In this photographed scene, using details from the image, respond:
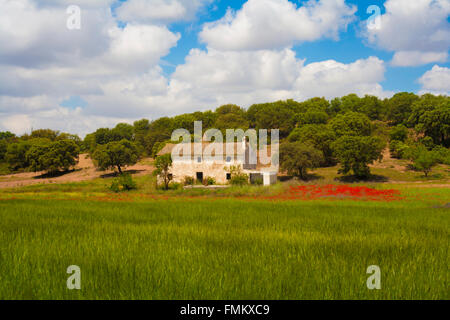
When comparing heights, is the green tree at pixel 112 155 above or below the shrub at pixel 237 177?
above

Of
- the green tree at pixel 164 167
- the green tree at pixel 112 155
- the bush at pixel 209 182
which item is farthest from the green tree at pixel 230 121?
the bush at pixel 209 182

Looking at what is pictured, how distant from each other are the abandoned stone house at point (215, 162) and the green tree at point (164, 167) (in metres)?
0.79

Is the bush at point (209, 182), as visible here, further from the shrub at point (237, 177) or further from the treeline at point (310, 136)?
the treeline at point (310, 136)

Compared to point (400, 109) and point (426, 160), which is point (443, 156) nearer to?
point (426, 160)

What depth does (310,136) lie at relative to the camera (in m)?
66.2

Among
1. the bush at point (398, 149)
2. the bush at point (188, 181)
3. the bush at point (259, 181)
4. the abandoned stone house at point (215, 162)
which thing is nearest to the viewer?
the bush at point (259, 181)

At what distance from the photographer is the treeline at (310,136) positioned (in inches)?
1972

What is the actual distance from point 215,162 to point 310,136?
3044 centimetres

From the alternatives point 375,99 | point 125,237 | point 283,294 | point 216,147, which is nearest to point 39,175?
point 216,147

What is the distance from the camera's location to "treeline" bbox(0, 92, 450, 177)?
5009 cm

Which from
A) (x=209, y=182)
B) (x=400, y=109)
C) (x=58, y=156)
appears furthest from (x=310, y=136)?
(x=58, y=156)

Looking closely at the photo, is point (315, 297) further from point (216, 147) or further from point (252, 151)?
point (252, 151)
